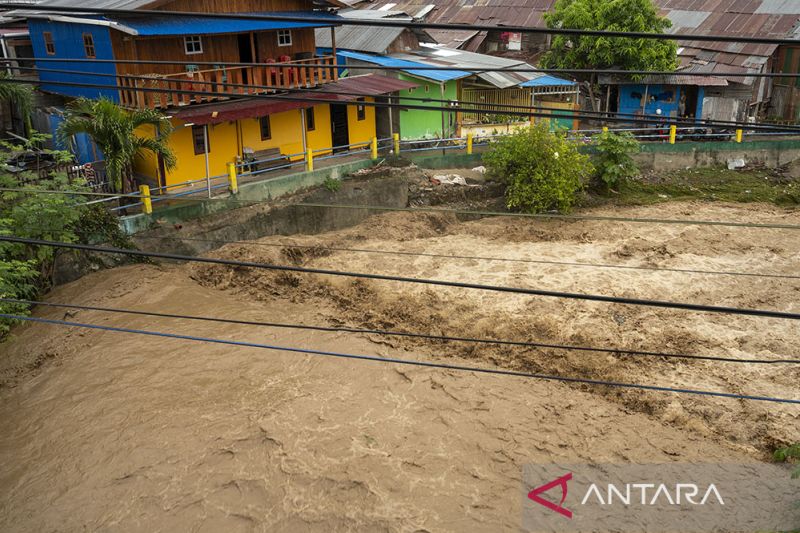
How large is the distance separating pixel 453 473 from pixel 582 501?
2256 mm

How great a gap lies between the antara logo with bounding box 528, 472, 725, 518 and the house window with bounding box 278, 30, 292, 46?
1741 centimetres

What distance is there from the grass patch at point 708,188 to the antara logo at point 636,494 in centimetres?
1433

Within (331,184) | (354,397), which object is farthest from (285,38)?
(354,397)

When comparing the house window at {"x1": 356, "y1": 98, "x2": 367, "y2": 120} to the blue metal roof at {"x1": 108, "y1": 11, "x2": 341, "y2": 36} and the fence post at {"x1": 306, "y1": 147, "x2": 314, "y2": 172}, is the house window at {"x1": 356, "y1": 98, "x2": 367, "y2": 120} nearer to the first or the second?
the fence post at {"x1": 306, "y1": 147, "x2": 314, "y2": 172}

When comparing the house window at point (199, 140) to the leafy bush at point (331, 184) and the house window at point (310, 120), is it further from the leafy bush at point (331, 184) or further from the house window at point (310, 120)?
the house window at point (310, 120)

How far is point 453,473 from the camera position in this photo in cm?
1181

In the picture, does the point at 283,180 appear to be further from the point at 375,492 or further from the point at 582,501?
the point at 582,501

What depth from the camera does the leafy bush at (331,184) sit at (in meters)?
21.8

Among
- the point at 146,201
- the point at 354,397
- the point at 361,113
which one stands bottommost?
the point at 354,397

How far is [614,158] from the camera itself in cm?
2495

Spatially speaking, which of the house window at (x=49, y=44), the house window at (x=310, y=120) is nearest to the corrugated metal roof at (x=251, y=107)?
the house window at (x=310, y=120)

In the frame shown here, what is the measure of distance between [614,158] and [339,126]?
34.2 feet

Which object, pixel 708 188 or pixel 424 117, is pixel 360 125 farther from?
pixel 708 188

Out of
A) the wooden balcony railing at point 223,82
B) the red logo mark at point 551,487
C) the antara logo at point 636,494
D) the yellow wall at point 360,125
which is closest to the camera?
the red logo mark at point 551,487
